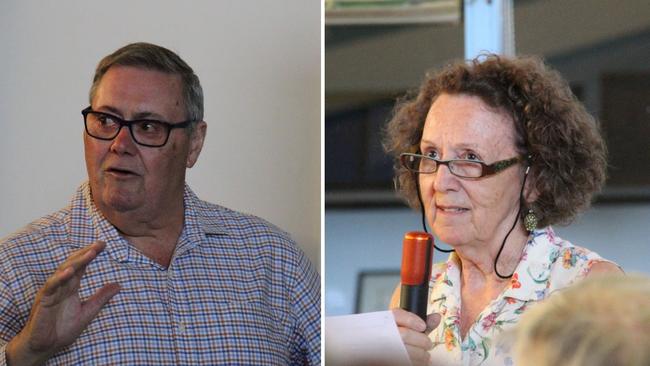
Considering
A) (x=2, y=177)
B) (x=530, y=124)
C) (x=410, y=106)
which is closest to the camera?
(x=530, y=124)

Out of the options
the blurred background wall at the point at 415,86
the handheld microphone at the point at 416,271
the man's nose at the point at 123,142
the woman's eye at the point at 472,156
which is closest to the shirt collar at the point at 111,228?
the man's nose at the point at 123,142

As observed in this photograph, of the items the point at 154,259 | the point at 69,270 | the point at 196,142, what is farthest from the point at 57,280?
the point at 196,142

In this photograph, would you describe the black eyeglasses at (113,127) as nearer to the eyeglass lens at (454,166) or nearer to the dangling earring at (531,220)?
the eyeglass lens at (454,166)

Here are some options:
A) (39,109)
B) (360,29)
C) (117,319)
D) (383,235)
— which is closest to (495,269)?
(383,235)

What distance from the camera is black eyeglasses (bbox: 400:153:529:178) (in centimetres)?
245

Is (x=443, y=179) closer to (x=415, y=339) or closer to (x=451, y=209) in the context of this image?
(x=451, y=209)

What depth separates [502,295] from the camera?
96.2 inches

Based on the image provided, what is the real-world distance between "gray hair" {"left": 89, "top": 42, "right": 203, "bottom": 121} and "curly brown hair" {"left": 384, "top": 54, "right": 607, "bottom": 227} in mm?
831

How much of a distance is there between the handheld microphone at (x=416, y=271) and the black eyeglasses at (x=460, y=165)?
0.16m

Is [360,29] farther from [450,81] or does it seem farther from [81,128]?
[81,128]

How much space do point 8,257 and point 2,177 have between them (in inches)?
21.3

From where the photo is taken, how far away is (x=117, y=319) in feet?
8.80

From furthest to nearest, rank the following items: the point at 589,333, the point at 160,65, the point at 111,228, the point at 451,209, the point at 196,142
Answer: the point at 196,142 → the point at 160,65 → the point at 111,228 → the point at 451,209 → the point at 589,333

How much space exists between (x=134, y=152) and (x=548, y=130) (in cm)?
109
